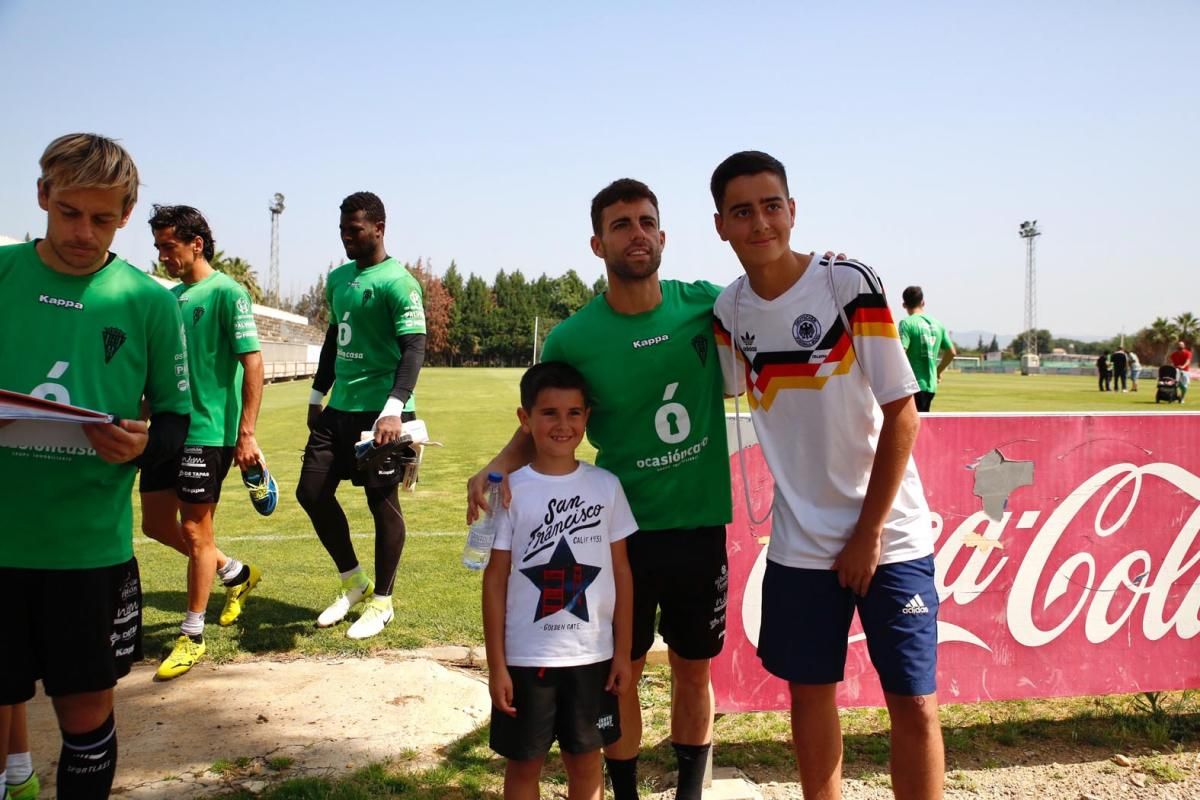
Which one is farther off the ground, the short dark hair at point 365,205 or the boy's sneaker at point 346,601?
the short dark hair at point 365,205

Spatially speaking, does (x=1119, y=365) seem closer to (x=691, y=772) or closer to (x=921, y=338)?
(x=921, y=338)

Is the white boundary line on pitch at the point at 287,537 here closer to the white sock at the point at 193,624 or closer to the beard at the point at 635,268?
the white sock at the point at 193,624

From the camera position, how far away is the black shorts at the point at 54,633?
245cm

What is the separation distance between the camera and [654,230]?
302cm

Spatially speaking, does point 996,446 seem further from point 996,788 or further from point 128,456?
point 128,456

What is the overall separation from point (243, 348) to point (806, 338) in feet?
11.6

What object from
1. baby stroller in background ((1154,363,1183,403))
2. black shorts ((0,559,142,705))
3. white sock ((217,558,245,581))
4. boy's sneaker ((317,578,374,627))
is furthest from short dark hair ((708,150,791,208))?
baby stroller in background ((1154,363,1183,403))

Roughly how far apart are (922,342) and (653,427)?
9.46 m

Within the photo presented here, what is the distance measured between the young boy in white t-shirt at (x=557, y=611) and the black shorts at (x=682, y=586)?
0.61 feet

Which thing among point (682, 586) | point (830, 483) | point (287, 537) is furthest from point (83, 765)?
point (287, 537)

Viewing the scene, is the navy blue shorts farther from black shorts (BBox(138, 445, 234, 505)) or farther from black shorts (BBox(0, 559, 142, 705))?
black shorts (BBox(138, 445, 234, 505))

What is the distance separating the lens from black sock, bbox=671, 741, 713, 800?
10.4ft

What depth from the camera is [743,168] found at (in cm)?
278

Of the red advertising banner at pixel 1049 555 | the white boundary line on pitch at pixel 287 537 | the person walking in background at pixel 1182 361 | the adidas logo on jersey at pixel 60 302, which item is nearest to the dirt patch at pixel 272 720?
the red advertising banner at pixel 1049 555
